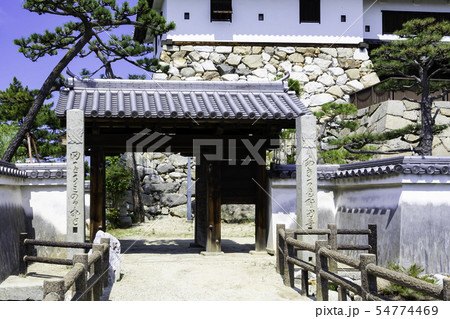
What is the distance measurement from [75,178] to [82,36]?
8.58 m

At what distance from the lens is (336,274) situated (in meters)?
7.05

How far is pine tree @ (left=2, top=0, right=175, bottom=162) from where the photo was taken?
48.7 feet

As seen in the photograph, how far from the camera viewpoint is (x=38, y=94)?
1659 cm

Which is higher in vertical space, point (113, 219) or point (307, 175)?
point (307, 175)

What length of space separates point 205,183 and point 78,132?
414cm

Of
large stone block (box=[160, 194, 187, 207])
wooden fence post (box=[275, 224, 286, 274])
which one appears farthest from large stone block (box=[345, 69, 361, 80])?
wooden fence post (box=[275, 224, 286, 274])

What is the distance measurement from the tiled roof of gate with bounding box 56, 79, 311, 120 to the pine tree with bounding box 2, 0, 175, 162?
12.3 ft

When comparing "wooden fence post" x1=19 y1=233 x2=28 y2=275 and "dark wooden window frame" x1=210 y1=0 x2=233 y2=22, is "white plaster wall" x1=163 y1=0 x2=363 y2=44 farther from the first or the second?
"wooden fence post" x1=19 y1=233 x2=28 y2=275

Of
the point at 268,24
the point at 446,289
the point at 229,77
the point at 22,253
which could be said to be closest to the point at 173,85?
the point at 22,253

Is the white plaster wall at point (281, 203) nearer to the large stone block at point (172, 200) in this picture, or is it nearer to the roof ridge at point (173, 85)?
the roof ridge at point (173, 85)

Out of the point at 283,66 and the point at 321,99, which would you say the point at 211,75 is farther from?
the point at 321,99

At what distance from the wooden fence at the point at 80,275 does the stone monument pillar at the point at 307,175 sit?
4.17 m

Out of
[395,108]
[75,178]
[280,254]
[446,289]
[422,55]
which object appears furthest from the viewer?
[395,108]

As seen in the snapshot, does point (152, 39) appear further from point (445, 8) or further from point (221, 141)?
point (221, 141)
